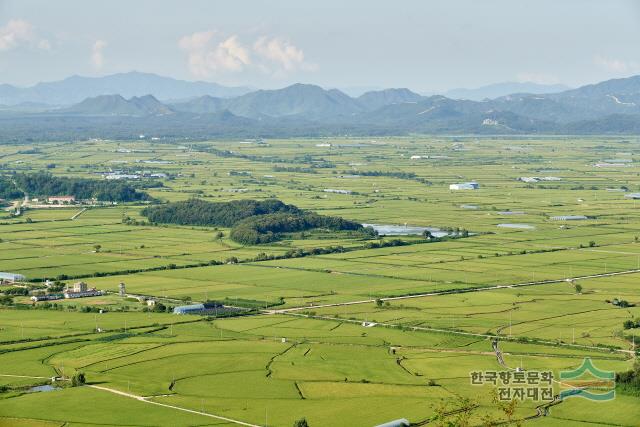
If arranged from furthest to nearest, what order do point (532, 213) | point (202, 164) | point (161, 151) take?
point (161, 151) < point (202, 164) < point (532, 213)

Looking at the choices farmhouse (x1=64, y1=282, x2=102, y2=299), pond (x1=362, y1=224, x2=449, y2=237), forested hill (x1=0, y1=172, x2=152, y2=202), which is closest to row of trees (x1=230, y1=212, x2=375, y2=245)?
pond (x1=362, y1=224, x2=449, y2=237)

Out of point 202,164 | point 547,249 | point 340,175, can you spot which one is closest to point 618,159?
point 340,175

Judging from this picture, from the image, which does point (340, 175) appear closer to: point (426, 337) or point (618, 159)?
point (618, 159)

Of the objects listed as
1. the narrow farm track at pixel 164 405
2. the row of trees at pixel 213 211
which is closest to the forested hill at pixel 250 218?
the row of trees at pixel 213 211

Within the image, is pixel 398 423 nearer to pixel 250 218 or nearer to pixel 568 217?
pixel 250 218

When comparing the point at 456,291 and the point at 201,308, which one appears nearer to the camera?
the point at 201,308

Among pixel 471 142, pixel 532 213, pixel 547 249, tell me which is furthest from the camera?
pixel 471 142

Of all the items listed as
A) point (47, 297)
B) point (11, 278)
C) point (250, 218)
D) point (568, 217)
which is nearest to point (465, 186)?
point (568, 217)

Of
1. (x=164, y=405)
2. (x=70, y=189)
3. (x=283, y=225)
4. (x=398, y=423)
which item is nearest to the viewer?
(x=398, y=423)

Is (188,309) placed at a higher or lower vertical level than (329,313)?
higher
